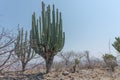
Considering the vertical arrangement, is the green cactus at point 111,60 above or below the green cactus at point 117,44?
A: below

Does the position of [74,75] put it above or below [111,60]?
below

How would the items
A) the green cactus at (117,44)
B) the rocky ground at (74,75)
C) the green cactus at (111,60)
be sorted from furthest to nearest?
1. the green cactus at (111,60)
2. the green cactus at (117,44)
3. the rocky ground at (74,75)

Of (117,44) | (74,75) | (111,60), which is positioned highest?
(117,44)

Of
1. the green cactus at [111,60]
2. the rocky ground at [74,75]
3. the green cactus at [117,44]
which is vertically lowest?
the rocky ground at [74,75]

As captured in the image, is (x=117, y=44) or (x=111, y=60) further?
(x=111, y=60)

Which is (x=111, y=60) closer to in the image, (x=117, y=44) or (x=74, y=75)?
(x=117, y=44)

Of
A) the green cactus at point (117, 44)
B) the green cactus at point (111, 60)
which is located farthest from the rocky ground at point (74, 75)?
the green cactus at point (117, 44)

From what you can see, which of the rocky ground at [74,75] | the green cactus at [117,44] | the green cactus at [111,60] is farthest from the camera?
the green cactus at [111,60]

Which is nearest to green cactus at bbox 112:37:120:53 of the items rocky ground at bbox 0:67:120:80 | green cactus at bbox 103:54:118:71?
green cactus at bbox 103:54:118:71

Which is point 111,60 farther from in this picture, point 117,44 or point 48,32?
point 48,32

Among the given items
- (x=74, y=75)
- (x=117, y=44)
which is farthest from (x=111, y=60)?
(x=74, y=75)

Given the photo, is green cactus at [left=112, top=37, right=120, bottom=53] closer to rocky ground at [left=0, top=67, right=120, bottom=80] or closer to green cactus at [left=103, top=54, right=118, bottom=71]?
green cactus at [left=103, top=54, right=118, bottom=71]

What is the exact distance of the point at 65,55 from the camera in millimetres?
34500

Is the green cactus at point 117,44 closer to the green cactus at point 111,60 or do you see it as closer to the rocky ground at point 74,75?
the green cactus at point 111,60
